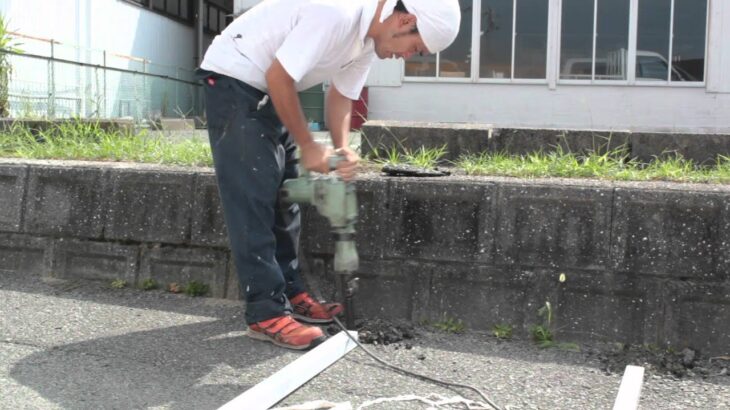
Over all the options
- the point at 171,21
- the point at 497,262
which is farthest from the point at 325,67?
the point at 171,21

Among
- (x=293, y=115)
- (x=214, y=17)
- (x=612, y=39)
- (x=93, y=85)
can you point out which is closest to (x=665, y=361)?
(x=293, y=115)

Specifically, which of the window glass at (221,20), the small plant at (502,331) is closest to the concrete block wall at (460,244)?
the small plant at (502,331)

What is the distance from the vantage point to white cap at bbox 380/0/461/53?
3.13m

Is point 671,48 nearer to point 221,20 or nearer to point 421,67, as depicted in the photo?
point 421,67

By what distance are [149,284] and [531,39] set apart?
12.0 metres

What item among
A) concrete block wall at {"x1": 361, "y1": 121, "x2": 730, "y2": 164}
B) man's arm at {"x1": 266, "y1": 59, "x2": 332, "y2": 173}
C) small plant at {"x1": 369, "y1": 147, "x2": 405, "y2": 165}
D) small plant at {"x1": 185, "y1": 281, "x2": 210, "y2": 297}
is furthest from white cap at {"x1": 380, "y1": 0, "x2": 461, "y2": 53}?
small plant at {"x1": 185, "y1": 281, "x2": 210, "y2": 297}

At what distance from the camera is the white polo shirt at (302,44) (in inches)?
125

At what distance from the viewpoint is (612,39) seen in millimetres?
14773

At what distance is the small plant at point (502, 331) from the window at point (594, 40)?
12.0 meters

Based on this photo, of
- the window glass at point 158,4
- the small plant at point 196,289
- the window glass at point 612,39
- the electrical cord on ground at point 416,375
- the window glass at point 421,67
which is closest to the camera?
the electrical cord on ground at point 416,375

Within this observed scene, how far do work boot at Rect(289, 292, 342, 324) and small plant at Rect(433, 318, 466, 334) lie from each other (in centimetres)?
53

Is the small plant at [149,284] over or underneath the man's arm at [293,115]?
underneath

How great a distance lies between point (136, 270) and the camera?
447 cm

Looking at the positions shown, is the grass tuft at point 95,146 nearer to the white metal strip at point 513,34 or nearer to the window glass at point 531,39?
the white metal strip at point 513,34
